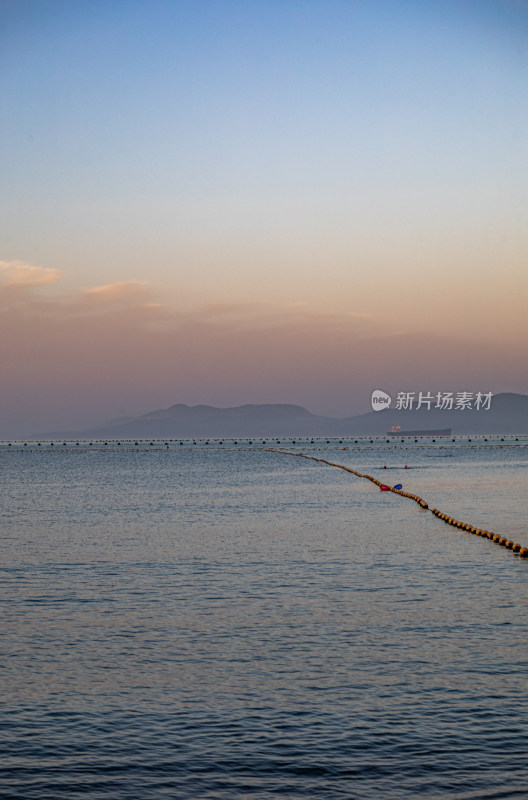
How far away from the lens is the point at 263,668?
19.4 meters

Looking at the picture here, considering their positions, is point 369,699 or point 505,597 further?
point 505,597

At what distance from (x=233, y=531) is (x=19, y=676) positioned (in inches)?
1056

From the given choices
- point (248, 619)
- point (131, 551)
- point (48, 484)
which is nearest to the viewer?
point (248, 619)

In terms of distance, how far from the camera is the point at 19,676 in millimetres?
19109

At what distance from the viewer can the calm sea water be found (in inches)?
545

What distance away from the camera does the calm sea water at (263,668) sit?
13844mm

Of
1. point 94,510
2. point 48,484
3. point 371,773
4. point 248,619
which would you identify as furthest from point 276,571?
point 48,484

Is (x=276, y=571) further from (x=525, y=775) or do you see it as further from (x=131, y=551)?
(x=525, y=775)

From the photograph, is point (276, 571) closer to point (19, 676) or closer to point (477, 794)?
point (19, 676)

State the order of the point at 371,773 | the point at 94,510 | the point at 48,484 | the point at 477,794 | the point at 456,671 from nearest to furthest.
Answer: the point at 477,794, the point at 371,773, the point at 456,671, the point at 94,510, the point at 48,484

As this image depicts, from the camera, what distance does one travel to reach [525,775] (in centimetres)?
1351

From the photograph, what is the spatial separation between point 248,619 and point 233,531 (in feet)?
70.8

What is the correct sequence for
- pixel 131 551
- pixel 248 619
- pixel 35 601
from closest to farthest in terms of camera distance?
pixel 248 619, pixel 35 601, pixel 131 551

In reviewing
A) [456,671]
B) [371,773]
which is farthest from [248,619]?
[371,773]
